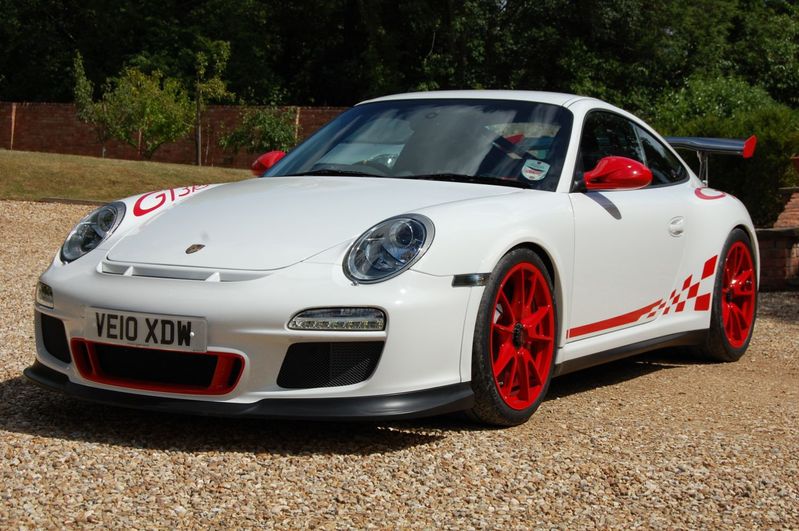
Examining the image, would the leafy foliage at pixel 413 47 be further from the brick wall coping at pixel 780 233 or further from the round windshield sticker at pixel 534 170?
the round windshield sticker at pixel 534 170

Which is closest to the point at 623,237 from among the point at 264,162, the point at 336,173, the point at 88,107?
the point at 336,173

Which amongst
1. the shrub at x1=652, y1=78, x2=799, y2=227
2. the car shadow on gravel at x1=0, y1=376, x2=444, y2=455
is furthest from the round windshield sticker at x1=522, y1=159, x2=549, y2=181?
the shrub at x1=652, y1=78, x2=799, y2=227

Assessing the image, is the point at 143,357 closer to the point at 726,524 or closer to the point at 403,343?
the point at 403,343

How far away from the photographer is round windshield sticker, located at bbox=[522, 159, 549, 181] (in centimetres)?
507

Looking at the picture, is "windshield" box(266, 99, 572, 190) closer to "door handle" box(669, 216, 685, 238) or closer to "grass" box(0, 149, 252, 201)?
"door handle" box(669, 216, 685, 238)

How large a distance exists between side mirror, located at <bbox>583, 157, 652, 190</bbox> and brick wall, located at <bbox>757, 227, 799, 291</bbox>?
5482 mm

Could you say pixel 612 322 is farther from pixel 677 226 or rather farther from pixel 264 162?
pixel 264 162

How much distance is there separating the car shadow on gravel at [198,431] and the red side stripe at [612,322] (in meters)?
1.03

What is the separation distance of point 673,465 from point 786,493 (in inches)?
16.3

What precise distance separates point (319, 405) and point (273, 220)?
837 millimetres

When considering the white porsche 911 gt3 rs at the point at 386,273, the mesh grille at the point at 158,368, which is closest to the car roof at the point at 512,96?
the white porsche 911 gt3 rs at the point at 386,273

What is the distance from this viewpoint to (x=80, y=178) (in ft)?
57.2

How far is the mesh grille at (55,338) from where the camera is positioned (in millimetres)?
4402

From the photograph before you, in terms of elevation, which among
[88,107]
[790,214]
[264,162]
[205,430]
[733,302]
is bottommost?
[88,107]
